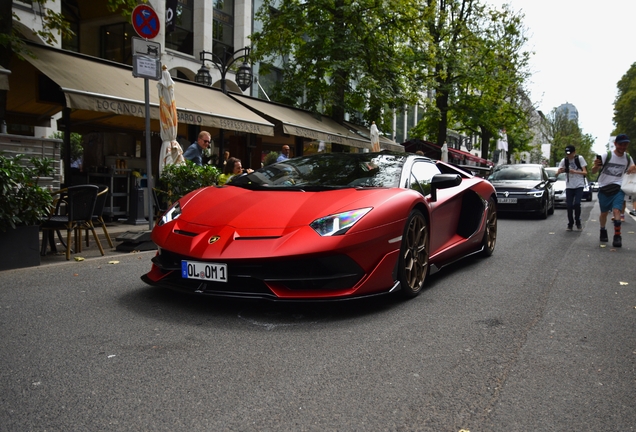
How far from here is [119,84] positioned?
1183 centimetres

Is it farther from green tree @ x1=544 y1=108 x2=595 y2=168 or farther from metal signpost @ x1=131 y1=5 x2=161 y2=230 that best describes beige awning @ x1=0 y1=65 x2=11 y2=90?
green tree @ x1=544 y1=108 x2=595 y2=168

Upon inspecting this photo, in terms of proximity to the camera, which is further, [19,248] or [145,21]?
[145,21]

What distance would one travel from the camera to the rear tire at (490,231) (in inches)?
289

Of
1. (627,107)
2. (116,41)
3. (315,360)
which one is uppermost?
(627,107)

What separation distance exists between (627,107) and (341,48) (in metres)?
60.3

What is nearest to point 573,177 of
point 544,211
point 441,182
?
point 544,211

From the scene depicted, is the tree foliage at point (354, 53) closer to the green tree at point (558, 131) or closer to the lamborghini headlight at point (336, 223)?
the lamborghini headlight at point (336, 223)

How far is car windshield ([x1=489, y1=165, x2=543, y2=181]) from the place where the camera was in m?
16.0

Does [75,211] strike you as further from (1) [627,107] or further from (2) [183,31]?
(1) [627,107]

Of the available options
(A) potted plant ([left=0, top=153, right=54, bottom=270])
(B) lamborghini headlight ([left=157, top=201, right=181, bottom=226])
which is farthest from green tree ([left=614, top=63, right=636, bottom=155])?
(B) lamborghini headlight ([left=157, top=201, right=181, bottom=226])

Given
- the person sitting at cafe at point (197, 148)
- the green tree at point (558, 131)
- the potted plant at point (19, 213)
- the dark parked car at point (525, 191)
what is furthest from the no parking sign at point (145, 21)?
the green tree at point (558, 131)

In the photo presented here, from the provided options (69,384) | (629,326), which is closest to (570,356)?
(629,326)

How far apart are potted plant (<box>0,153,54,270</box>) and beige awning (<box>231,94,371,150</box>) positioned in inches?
413

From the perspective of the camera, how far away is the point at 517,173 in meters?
16.3
